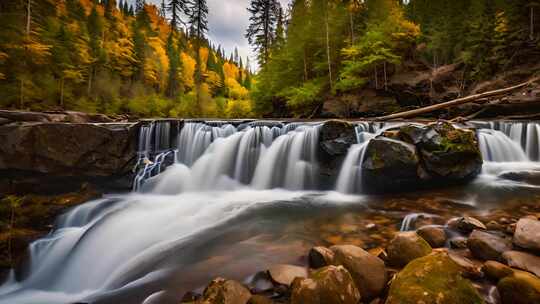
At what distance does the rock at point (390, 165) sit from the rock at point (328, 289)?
441 centimetres

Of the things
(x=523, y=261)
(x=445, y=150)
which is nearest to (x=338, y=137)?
(x=445, y=150)

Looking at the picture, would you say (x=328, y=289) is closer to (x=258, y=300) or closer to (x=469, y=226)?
(x=258, y=300)

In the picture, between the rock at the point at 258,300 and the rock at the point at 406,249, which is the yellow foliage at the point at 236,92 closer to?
the rock at the point at 406,249

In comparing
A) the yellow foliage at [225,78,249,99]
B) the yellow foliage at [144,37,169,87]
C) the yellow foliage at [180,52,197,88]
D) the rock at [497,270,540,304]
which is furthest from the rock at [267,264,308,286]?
the yellow foliage at [225,78,249,99]

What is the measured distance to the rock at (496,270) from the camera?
237 cm

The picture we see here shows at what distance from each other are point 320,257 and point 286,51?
1975 centimetres

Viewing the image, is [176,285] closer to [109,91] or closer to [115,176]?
[115,176]

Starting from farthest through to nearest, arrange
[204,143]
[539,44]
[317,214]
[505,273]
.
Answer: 1. [539,44]
2. [204,143]
3. [317,214]
4. [505,273]

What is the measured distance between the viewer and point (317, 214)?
5273 millimetres

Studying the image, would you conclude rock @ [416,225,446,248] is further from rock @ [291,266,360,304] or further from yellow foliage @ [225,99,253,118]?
yellow foliage @ [225,99,253,118]

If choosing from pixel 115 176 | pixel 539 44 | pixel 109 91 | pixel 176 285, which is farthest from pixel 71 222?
pixel 109 91

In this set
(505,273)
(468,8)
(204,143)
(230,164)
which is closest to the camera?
(505,273)

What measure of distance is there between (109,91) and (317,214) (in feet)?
89.2

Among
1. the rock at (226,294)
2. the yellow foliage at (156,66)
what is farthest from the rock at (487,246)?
the yellow foliage at (156,66)
